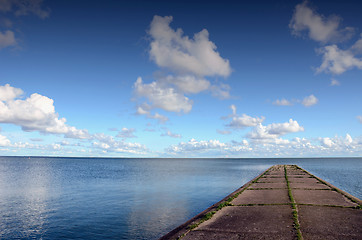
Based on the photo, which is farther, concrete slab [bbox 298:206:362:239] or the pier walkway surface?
the pier walkway surface

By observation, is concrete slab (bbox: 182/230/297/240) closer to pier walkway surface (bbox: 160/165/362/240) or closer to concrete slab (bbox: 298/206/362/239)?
pier walkway surface (bbox: 160/165/362/240)

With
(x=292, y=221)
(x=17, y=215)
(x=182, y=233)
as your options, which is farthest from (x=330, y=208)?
(x=17, y=215)

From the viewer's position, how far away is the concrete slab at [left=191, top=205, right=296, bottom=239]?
13.2 m

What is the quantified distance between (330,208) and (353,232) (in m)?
6.32

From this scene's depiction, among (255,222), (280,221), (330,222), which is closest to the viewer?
(330,222)

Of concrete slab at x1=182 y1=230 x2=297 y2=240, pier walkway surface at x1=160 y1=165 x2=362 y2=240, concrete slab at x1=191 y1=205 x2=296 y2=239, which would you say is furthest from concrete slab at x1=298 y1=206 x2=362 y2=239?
concrete slab at x1=182 y1=230 x2=297 y2=240

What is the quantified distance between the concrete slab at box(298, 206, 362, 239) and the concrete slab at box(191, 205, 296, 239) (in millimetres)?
849

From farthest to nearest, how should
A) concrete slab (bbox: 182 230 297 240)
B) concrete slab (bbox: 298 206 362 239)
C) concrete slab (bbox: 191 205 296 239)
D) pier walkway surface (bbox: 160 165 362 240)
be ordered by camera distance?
1. concrete slab (bbox: 191 205 296 239)
2. pier walkway surface (bbox: 160 165 362 240)
3. concrete slab (bbox: 298 206 362 239)
4. concrete slab (bbox: 182 230 297 240)

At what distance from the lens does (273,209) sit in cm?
1884

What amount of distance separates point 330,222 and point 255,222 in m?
4.39

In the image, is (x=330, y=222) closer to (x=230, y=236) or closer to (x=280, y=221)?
(x=280, y=221)

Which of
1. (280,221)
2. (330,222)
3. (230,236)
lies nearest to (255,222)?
(280,221)

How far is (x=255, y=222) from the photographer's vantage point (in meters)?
15.5

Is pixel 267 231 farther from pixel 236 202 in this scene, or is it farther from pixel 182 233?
pixel 236 202
